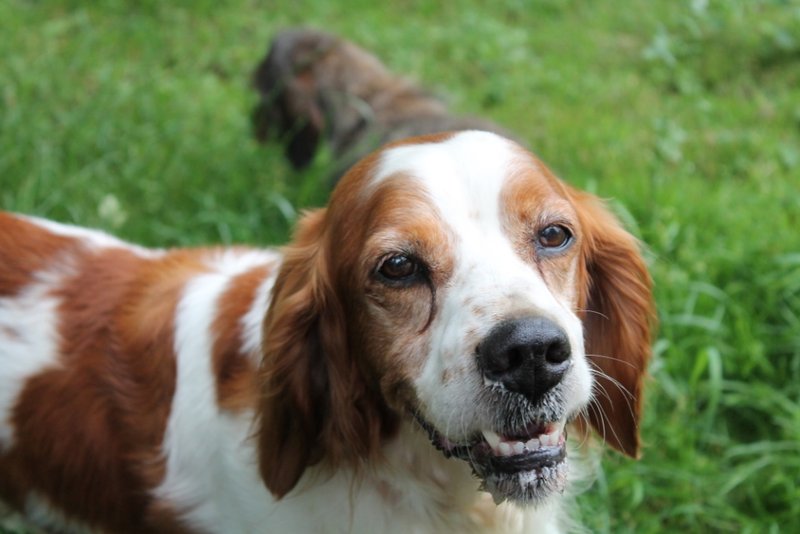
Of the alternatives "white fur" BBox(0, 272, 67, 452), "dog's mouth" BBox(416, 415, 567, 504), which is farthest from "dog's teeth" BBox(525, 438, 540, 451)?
"white fur" BBox(0, 272, 67, 452)

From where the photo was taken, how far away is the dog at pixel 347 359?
2.31 metres

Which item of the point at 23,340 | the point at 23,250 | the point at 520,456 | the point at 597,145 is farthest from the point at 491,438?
the point at 597,145

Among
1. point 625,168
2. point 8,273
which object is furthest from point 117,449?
point 625,168

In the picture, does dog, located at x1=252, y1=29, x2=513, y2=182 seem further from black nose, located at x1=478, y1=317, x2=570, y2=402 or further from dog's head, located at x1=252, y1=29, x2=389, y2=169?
black nose, located at x1=478, y1=317, x2=570, y2=402

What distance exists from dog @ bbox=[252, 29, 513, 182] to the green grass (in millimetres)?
195

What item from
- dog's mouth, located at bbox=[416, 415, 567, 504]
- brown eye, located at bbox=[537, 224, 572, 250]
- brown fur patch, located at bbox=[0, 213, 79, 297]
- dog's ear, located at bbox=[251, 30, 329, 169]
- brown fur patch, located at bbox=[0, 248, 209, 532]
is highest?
brown eye, located at bbox=[537, 224, 572, 250]

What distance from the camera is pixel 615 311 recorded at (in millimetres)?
2840

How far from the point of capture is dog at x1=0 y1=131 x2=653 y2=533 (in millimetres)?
2314

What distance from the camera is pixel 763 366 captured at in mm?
3998

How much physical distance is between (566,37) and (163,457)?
5110 mm

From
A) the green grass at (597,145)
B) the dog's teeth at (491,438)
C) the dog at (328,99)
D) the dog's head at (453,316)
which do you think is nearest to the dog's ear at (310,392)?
the dog's head at (453,316)

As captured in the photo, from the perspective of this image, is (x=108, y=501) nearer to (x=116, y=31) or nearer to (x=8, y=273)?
(x=8, y=273)

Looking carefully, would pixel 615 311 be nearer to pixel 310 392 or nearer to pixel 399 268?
pixel 399 268

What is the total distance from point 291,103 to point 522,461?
3.47m
